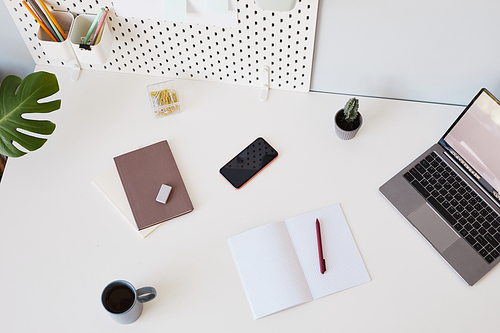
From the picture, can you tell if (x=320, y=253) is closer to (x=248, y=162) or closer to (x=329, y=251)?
(x=329, y=251)

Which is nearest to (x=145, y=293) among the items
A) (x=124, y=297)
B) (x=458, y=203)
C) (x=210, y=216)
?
(x=124, y=297)

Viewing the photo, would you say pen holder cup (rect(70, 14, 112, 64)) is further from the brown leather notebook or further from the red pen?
the red pen

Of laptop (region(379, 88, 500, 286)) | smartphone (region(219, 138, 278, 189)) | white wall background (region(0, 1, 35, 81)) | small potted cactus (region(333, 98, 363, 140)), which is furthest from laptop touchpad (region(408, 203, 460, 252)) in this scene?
white wall background (region(0, 1, 35, 81))

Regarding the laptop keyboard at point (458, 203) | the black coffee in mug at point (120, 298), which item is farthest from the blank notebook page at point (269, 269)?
the laptop keyboard at point (458, 203)

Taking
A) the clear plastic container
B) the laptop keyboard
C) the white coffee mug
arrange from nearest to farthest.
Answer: the white coffee mug < the laptop keyboard < the clear plastic container

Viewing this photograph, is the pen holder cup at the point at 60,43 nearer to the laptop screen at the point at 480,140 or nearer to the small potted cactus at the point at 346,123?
the small potted cactus at the point at 346,123

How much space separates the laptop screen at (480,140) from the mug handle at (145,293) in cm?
83

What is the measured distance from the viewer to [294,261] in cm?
98

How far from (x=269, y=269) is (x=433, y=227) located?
42cm

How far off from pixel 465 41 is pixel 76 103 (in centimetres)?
107

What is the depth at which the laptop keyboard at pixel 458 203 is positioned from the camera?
99 cm

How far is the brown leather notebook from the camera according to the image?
1.02 meters

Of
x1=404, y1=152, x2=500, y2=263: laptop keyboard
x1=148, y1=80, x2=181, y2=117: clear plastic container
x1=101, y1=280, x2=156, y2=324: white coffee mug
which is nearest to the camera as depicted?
x1=101, y1=280, x2=156, y2=324: white coffee mug

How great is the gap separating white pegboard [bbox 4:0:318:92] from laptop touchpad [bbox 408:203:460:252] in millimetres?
467
